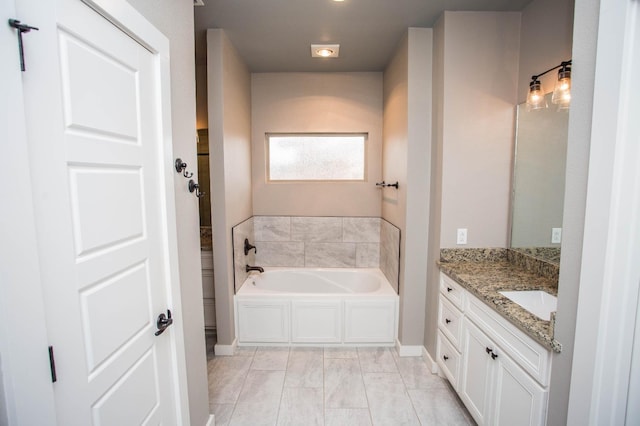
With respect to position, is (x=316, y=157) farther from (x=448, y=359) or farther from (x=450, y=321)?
(x=448, y=359)

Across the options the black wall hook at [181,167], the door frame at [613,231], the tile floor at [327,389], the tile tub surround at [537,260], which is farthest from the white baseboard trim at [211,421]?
the tile tub surround at [537,260]

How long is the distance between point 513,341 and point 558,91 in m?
1.44

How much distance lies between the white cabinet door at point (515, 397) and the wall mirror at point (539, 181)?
0.81 metres

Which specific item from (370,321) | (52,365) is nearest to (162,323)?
(52,365)

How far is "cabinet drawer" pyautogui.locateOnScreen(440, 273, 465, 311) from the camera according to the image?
1.95m

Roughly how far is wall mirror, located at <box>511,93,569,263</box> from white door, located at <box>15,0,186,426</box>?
7.42ft

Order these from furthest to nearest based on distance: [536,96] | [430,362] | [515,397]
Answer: [430,362], [536,96], [515,397]

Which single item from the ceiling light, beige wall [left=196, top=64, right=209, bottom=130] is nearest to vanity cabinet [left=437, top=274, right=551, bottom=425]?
the ceiling light

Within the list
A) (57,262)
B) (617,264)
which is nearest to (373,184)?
(617,264)

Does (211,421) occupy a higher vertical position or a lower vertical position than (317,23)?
lower

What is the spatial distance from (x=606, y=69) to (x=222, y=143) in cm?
233

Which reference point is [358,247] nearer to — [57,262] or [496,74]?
[496,74]

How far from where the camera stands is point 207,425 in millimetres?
1744

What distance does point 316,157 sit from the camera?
11.5 feet
